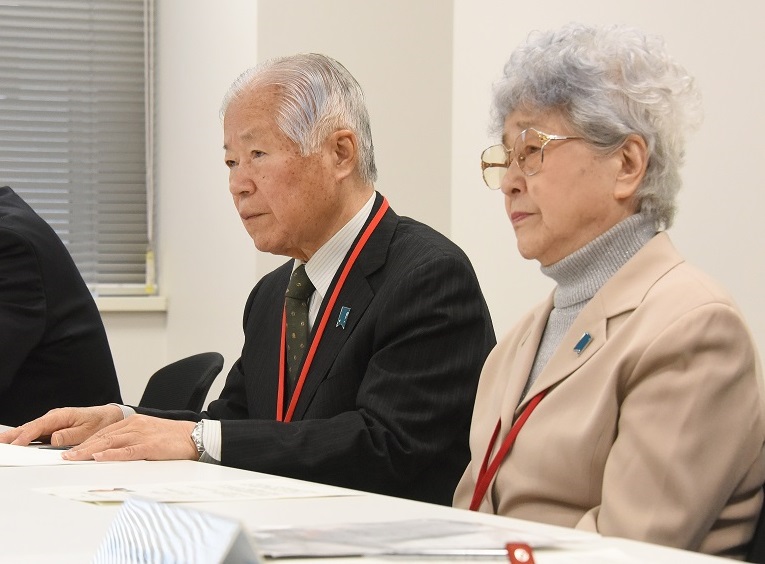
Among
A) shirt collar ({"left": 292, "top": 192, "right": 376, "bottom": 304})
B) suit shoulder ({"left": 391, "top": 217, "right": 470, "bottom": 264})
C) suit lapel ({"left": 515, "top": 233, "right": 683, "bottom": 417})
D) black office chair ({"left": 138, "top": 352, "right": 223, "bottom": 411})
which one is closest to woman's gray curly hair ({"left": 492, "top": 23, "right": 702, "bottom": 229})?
suit lapel ({"left": 515, "top": 233, "right": 683, "bottom": 417})

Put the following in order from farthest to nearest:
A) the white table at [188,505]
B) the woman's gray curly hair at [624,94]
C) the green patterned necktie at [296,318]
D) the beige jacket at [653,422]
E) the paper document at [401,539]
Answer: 1. the green patterned necktie at [296,318]
2. the woman's gray curly hair at [624,94]
3. the beige jacket at [653,422]
4. the white table at [188,505]
5. the paper document at [401,539]

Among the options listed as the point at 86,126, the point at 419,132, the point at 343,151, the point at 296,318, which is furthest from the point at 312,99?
the point at 86,126

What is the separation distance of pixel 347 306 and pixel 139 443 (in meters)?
0.60

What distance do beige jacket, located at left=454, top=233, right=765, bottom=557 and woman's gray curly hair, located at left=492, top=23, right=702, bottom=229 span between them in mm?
160

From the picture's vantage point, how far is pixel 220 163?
15.2 feet

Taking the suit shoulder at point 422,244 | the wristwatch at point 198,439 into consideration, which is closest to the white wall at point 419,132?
the suit shoulder at point 422,244

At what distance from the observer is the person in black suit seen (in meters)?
2.09

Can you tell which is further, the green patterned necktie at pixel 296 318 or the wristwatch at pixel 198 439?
the green patterned necktie at pixel 296 318

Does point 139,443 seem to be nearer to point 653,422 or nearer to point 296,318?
point 296,318

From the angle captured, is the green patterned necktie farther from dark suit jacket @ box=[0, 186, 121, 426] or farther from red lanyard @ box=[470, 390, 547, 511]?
dark suit jacket @ box=[0, 186, 121, 426]

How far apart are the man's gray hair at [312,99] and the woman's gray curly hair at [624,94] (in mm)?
741

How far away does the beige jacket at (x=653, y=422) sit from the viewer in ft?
5.18

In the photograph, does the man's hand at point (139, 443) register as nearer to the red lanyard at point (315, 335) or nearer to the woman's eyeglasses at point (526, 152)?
the red lanyard at point (315, 335)

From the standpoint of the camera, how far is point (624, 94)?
6.10 ft
